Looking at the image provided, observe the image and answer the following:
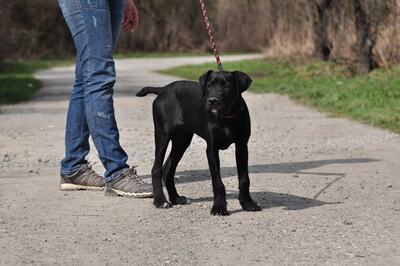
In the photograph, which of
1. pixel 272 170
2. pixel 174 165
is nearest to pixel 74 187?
pixel 174 165

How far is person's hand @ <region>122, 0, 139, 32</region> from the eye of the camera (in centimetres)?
735

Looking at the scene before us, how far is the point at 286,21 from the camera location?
2750cm

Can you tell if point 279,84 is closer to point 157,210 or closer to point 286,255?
point 157,210

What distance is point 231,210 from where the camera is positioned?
614 cm

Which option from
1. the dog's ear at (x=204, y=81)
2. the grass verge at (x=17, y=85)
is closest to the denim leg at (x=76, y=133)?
the dog's ear at (x=204, y=81)

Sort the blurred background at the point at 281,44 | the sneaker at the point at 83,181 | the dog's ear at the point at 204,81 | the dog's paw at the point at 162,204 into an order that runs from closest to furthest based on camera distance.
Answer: the dog's ear at the point at 204,81 → the dog's paw at the point at 162,204 → the sneaker at the point at 83,181 → the blurred background at the point at 281,44

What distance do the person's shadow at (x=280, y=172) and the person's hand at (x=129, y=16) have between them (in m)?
1.21

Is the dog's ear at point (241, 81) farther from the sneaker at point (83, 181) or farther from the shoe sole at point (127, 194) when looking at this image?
the sneaker at point (83, 181)

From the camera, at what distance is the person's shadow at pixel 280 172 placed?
20.7 ft

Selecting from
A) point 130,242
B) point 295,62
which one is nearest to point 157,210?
point 130,242

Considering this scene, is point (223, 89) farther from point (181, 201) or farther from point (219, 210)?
point (181, 201)

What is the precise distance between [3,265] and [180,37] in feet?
129

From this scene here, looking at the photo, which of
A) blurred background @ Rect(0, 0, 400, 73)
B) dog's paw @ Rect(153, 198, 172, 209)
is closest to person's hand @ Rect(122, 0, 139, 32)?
dog's paw @ Rect(153, 198, 172, 209)

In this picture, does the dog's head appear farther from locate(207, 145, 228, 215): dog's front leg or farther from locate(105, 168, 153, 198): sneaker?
locate(105, 168, 153, 198): sneaker
